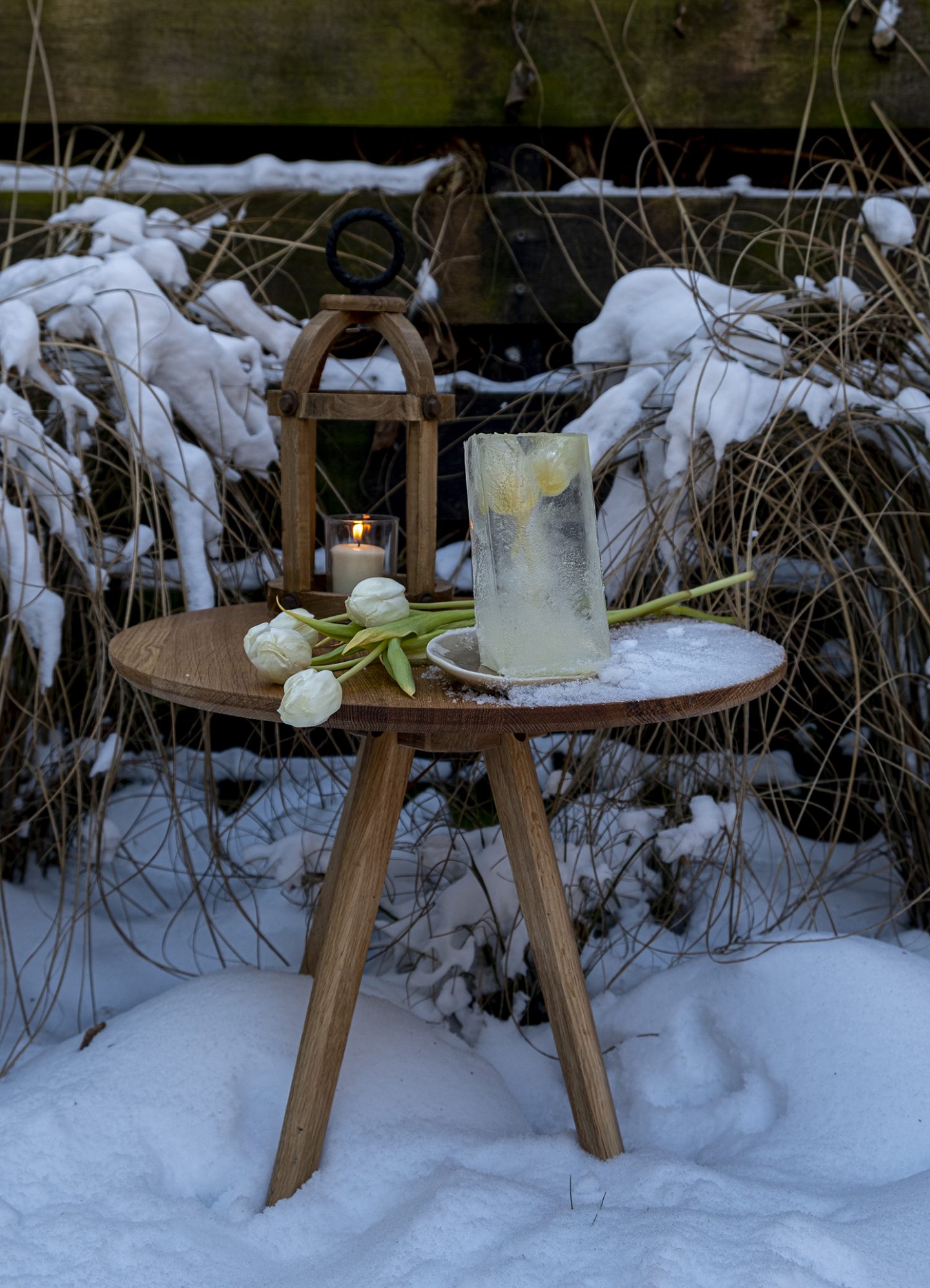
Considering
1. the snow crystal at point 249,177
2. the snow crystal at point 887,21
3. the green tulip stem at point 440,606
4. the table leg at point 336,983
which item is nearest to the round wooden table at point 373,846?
the table leg at point 336,983

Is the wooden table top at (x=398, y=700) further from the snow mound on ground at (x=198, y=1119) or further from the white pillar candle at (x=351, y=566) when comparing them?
the snow mound on ground at (x=198, y=1119)

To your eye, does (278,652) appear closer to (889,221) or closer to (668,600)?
(668,600)

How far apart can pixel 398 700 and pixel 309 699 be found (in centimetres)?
8

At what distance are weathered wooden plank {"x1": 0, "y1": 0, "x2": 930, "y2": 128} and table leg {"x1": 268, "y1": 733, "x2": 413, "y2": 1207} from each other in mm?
1190

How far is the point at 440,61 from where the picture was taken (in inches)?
70.2

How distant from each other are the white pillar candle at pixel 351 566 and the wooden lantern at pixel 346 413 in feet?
0.06

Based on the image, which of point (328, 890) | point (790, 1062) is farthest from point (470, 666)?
point (790, 1062)

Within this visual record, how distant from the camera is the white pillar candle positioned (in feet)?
3.67

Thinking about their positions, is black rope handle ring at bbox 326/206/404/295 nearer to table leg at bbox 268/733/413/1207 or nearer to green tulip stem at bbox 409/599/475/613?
green tulip stem at bbox 409/599/475/613

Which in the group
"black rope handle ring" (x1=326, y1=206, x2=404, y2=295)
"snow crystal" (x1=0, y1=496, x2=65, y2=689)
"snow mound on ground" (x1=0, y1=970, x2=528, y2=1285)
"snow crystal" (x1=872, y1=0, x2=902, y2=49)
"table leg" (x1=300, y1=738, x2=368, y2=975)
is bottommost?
"snow mound on ground" (x1=0, y1=970, x2=528, y2=1285)

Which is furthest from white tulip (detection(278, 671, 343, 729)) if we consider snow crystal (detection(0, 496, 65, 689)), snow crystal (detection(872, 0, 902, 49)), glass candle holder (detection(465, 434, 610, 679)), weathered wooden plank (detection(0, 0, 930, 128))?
snow crystal (detection(872, 0, 902, 49))

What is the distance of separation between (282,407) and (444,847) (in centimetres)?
68

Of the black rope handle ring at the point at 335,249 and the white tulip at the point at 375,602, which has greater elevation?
the black rope handle ring at the point at 335,249

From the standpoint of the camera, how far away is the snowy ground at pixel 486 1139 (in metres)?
0.95
